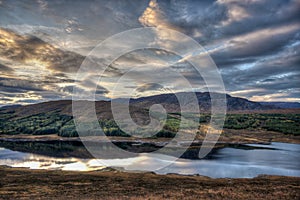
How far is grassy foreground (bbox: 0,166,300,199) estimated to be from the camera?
25.3 m

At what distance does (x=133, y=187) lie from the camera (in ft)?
96.9

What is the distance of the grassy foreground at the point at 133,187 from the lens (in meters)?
25.3

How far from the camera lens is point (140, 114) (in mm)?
139500

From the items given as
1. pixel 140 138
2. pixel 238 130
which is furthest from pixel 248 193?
pixel 238 130

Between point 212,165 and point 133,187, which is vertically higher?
point 133,187

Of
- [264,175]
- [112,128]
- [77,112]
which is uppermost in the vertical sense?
[77,112]

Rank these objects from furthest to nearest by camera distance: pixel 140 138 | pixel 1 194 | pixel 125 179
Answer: pixel 140 138 < pixel 125 179 < pixel 1 194

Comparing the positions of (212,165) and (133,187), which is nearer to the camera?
(133,187)

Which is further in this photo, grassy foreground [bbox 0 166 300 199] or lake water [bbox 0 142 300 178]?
lake water [bbox 0 142 300 178]

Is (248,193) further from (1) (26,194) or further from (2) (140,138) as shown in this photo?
(2) (140,138)

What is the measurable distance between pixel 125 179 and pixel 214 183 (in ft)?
40.6

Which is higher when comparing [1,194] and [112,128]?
[112,128]

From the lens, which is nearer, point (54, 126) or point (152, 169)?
point (152, 169)

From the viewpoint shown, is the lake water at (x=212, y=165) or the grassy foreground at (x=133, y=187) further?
the lake water at (x=212, y=165)
